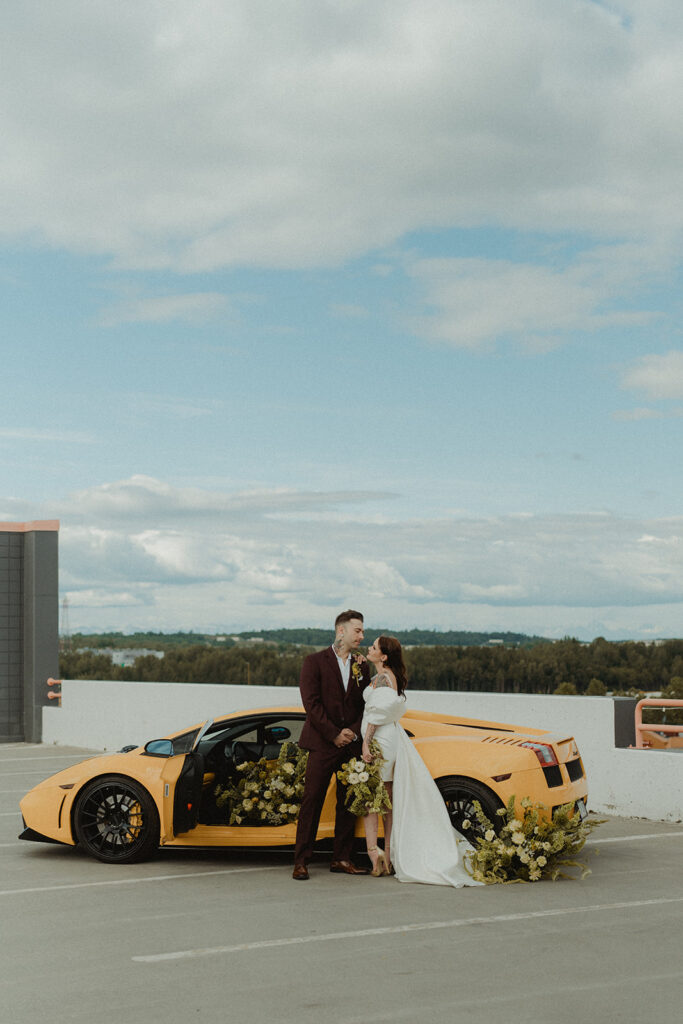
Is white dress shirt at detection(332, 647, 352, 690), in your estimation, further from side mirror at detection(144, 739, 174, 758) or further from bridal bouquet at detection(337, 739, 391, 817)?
side mirror at detection(144, 739, 174, 758)

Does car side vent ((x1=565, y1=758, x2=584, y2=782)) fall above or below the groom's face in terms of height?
below

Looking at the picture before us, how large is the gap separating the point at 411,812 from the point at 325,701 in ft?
3.32

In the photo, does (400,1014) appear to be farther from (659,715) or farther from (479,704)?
(659,715)

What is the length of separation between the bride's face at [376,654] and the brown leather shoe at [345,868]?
148cm

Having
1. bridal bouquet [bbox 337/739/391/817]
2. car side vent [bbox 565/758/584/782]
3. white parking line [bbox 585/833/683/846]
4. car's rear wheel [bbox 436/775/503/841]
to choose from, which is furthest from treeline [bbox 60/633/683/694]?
bridal bouquet [bbox 337/739/391/817]

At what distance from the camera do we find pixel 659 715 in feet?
47.1

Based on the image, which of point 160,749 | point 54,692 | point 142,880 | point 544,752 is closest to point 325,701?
point 160,749

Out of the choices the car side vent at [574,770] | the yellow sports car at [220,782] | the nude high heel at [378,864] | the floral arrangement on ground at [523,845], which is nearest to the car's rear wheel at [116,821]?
the yellow sports car at [220,782]

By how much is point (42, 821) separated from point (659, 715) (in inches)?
312

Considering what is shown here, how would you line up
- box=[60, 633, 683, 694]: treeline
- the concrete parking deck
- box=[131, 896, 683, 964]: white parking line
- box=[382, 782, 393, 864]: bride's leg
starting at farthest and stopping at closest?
1. box=[60, 633, 683, 694]: treeline
2. box=[382, 782, 393, 864]: bride's leg
3. box=[131, 896, 683, 964]: white parking line
4. the concrete parking deck

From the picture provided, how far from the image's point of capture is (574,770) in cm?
928

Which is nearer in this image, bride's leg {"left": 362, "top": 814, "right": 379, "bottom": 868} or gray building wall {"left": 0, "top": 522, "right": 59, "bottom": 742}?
bride's leg {"left": 362, "top": 814, "right": 379, "bottom": 868}

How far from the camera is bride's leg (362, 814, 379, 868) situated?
28.4ft

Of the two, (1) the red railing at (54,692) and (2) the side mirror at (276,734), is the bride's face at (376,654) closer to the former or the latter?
(2) the side mirror at (276,734)
